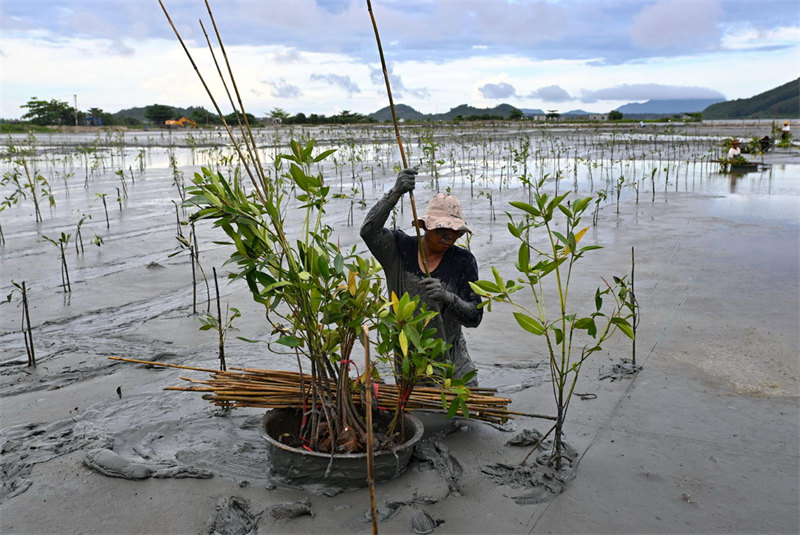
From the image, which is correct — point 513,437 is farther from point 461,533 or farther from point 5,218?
point 5,218

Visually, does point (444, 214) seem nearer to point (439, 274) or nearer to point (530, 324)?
point (439, 274)

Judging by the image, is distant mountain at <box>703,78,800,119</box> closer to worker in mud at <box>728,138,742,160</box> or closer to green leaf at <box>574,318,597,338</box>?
worker in mud at <box>728,138,742,160</box>

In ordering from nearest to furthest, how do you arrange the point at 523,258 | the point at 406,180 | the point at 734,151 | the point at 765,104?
the point at 523,258, the point at 406,180, the point at 734,151, the point at 765,104

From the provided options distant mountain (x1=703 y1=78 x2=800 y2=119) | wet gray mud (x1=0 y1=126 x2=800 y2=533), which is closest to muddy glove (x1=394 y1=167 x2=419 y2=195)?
wet gray mud (x1=0 y1=126 x2=800 y2=533)

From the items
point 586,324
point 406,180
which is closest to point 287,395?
point 406,180

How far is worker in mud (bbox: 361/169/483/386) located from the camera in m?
3.27

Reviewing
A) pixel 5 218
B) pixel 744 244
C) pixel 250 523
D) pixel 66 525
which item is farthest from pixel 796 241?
pixel 5 218

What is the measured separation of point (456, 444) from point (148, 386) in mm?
1916

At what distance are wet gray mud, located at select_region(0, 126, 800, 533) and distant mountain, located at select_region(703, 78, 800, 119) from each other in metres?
85.0

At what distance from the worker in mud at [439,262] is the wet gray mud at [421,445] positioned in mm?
555

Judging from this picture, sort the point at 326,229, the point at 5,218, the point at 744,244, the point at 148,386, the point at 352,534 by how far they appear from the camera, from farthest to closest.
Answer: the point at 5,218
the point at 744,244
the point at 148,386
the point at 326,229
the point at 352,534

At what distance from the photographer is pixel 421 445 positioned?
10.5ft

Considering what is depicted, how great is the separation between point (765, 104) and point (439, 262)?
101283 millimetres

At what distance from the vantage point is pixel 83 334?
16.1ft
